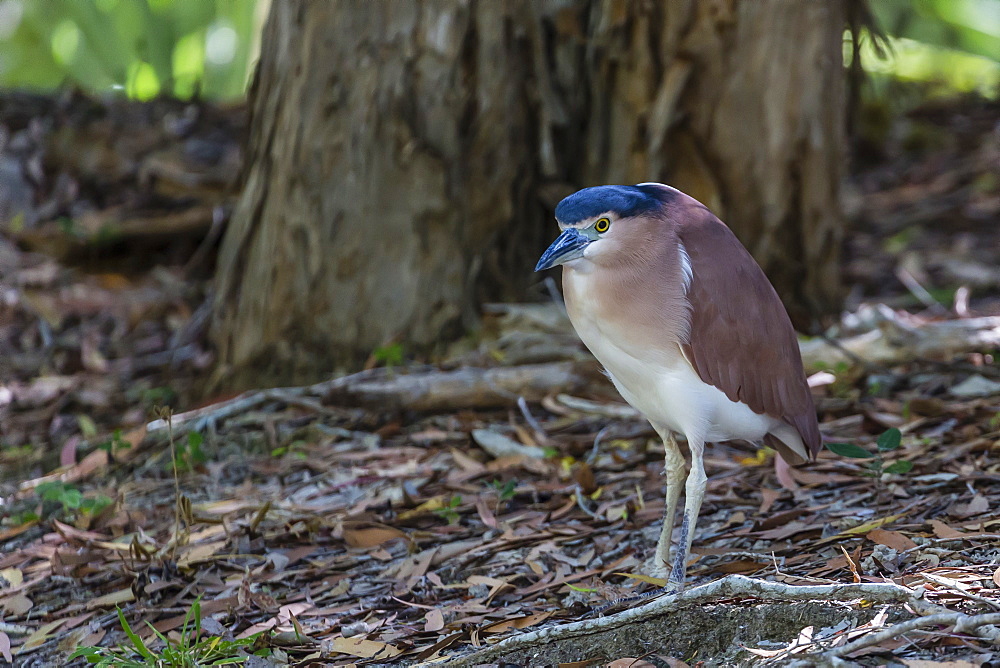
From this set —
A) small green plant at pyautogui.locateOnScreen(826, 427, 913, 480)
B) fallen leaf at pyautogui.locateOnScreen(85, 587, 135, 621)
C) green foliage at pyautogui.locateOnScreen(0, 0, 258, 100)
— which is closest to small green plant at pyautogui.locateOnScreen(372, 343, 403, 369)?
fallen leaf at pyautogui.locateOnScreen(85, 587, 135, 621)

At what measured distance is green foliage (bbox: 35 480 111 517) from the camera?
3.59m

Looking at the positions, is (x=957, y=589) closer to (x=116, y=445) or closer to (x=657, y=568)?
(x=657, y=568)

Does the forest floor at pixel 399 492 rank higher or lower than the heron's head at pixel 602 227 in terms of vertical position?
lower

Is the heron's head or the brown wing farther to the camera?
the brown wing

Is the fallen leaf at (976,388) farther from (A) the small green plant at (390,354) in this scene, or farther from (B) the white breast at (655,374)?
(A) the small green plant at (390,354)

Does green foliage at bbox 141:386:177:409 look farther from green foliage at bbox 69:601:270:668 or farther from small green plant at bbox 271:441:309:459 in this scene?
green foliage at bbox 69:601:270:668

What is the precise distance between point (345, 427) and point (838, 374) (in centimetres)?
236

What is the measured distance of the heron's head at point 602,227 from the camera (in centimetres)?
277

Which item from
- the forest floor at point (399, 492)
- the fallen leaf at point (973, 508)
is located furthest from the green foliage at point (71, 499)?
the fallen leaf at point (973, 508)

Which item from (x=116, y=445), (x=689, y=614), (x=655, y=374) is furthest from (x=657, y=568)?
(x=116, y=445)

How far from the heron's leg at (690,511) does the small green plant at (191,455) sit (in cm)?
217

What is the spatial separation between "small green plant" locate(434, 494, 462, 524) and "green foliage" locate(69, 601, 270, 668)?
97 cm

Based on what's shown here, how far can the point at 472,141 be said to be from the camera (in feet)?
16.2

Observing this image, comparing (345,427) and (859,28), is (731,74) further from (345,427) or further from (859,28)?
(345,427)
